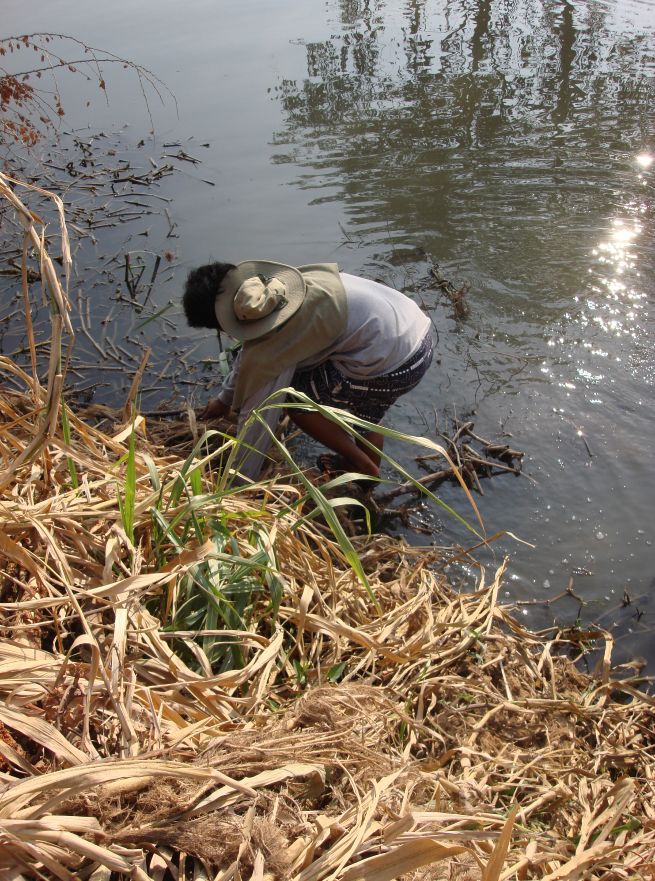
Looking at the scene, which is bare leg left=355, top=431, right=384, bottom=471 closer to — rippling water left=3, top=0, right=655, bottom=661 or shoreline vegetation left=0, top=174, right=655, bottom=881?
rippling water left=3, top=0, right=655, bottom=661

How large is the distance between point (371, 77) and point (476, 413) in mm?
6896

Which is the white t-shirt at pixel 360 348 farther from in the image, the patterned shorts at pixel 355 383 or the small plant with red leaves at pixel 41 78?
the small plant with red leaves at pixel 41 78

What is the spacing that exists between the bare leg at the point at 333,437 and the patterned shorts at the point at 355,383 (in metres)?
0.10

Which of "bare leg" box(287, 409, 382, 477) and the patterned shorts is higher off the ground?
the patterned shorts

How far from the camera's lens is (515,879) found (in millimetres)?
1491

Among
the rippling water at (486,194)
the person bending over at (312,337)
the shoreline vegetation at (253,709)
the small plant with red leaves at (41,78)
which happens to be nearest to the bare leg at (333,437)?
the person bending over at (312,337)

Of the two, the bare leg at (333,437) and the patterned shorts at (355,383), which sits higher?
the patterned shorts at (355,383)

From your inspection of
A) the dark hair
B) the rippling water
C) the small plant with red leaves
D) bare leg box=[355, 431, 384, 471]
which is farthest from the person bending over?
the small plant with red leaves

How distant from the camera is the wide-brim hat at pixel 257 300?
3.20 m

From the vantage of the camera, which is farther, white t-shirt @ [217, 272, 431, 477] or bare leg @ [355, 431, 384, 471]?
bare leg @ [355, 431, 384, 471]

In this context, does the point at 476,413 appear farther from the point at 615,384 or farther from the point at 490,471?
the point at 615,384

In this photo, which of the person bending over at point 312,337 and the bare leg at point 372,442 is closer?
the person bending over at point 312,337

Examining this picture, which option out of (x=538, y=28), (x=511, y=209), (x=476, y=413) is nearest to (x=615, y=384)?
(x=476, y=413)

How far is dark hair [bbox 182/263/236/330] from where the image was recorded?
3.33 metres
